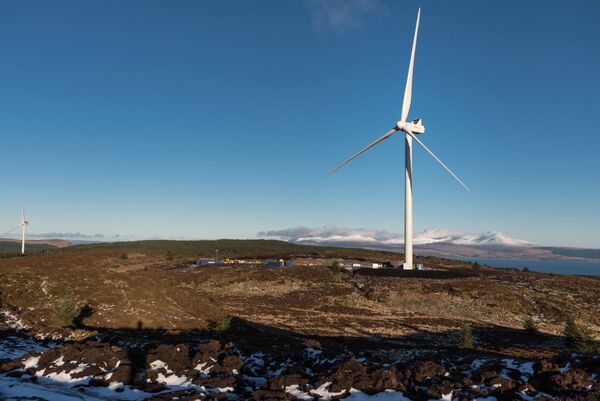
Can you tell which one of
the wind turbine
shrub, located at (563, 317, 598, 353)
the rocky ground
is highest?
the wind turbine

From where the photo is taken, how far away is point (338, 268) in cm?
8331

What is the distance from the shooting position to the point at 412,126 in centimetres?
7700

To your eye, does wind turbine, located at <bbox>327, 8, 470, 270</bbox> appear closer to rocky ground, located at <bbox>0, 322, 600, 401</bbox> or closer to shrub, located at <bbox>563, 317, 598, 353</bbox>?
shrub, located at <bbox>563, 317, 598, 353</bbox>

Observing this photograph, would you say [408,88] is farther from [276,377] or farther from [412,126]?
[276,377]

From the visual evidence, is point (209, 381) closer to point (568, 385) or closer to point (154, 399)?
point (154, 399)

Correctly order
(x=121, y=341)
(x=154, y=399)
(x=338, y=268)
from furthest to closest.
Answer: (x=338, y=268) < (x=121, y=341) < (x=154, y=399)

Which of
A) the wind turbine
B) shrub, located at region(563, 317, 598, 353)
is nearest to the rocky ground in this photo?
shrub, located at region(563, 317, 598, 353)

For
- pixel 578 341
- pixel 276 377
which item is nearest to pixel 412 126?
pixel 578 341

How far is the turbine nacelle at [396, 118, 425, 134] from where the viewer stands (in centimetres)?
7631

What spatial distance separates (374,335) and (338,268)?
45.7 meters

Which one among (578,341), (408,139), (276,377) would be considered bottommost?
(578,341)

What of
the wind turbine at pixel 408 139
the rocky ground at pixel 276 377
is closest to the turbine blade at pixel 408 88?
the wind turbine at pixel 408 139

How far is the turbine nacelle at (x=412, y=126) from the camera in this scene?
76.3 meters

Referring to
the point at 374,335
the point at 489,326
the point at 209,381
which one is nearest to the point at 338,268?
the point at 489,326
